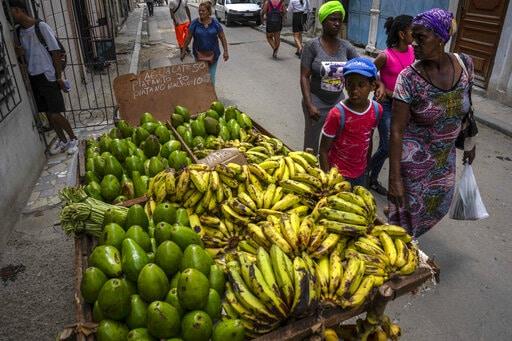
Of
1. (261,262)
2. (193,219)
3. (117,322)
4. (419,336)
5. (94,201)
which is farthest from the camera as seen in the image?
(419,336)

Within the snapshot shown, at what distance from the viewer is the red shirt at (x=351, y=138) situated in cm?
319

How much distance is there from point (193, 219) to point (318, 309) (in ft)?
3.20

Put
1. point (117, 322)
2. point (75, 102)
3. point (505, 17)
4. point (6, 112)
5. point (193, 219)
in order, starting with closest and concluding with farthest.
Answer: point (117, 322), point (193, 219), point (6, 112), point (505, 17), point (75, 102)

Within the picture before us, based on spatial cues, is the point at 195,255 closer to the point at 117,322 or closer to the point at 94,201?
the point at 117,322

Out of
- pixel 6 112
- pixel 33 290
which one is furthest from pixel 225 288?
pixel 6 112

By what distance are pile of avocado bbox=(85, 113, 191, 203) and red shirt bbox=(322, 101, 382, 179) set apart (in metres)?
1.26

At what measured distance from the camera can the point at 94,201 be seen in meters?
2.61

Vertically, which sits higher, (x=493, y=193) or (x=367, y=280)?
(x=367, y=280)

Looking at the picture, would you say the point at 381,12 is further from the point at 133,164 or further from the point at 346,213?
the point at 346,213

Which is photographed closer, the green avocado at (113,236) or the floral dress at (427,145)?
the green avocado at (113,236)

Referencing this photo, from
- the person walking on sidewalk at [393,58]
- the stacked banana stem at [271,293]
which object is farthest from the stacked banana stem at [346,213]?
the person walking on sidewalk at [393,58]

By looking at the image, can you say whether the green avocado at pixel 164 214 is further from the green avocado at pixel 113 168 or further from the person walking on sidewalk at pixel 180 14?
the person walking on sidewalk at pixel 180 14

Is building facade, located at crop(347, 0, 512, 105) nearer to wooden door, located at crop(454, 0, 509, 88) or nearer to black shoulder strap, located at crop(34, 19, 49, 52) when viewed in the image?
wooden door, located at crop(454, 0, 509, 88)

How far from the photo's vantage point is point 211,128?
3.83 meters
